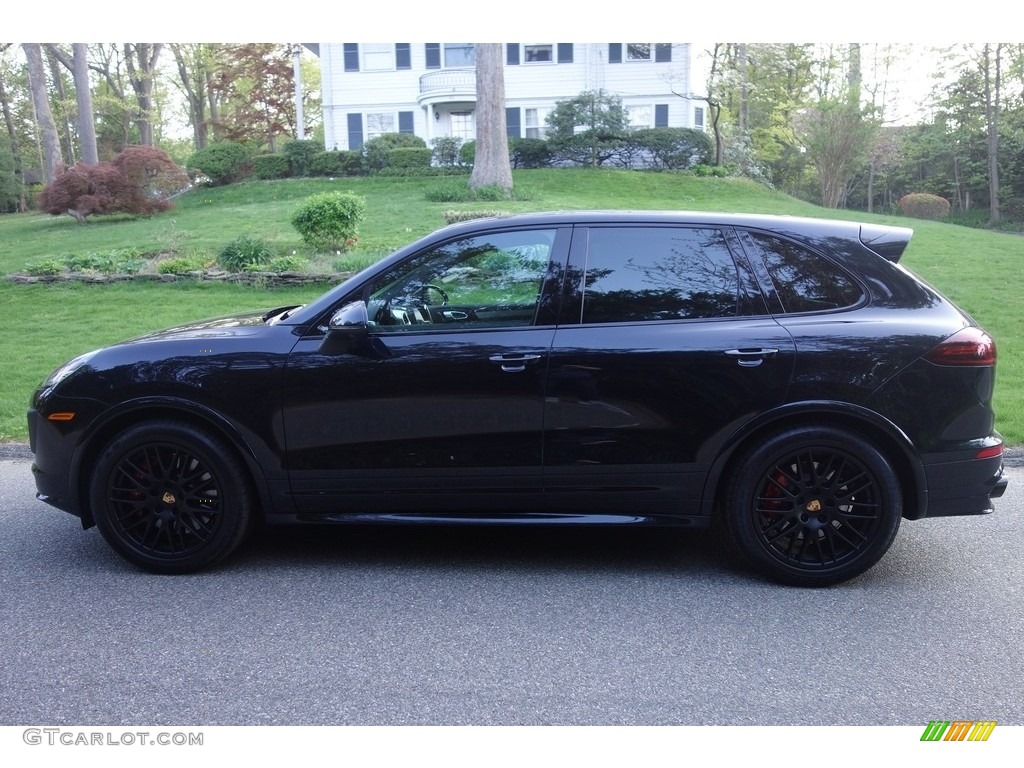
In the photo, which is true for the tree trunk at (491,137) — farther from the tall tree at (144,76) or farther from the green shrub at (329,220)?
the tall tree at (144,76)

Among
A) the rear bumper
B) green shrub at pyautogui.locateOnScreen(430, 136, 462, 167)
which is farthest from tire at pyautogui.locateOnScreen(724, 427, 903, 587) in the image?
green shrub at pyautogui.locateOnScreen(430, 136, 462, 167)

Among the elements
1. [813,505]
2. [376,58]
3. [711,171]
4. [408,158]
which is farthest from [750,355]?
[376,58]

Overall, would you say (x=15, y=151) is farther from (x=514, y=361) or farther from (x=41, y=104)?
(x=514, y=361)

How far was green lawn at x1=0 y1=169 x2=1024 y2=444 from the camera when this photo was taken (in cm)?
1044

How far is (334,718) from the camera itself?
3.24m

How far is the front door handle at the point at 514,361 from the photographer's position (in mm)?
4414

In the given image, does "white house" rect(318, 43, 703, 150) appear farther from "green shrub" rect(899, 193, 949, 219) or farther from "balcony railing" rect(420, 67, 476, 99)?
"green shrub" rect(899, 193, 949, 219)

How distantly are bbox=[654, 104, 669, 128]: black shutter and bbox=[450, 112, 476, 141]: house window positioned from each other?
6.80 m

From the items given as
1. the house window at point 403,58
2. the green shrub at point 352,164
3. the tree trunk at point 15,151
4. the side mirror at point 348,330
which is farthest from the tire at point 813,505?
the tree trunk at point 15,151

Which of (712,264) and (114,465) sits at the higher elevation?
(712,264)

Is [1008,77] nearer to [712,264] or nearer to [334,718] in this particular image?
[712,264]

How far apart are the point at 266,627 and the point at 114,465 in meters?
1.24

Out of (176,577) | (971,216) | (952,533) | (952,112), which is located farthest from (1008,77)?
(176,577)

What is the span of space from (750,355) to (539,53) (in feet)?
105
